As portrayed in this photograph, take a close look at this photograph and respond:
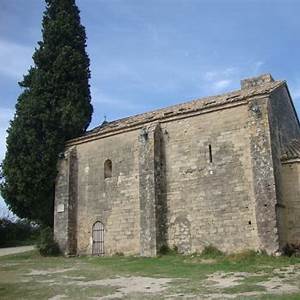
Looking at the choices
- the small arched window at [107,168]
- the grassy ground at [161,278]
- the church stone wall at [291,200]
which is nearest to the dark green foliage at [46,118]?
the small arched window at [107,168]

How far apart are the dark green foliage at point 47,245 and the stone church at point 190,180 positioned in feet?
1.48

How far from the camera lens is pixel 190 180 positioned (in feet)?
63.5

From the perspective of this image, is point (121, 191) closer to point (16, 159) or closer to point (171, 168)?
point (171, 168)

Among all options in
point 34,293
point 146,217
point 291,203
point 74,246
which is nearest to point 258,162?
point 291,203

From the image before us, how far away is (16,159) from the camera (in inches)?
943

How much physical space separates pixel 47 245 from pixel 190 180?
355 inches

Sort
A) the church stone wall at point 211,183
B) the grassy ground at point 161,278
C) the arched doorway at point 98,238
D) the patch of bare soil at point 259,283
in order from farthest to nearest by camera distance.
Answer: the arched doorway at point 98,238 → the church stone wall at point 211,183 → the grassy ground at point 161,278 → the patch of bare soil at point 259,283

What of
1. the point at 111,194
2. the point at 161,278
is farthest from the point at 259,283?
the point at 111,194

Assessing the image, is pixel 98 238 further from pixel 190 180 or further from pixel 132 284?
pixel 132 284

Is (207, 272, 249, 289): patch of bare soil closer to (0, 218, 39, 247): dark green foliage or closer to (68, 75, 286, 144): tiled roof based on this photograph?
(68, 75, 286, 144): tiled roof

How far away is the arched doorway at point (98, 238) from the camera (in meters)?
21.8

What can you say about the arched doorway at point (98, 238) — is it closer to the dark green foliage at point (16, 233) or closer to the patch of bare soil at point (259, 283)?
the patch of bare soil at point (259, 283)

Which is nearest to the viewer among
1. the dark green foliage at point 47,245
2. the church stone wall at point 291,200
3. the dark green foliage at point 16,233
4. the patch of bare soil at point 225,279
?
the patch of bare soil at point 225,279

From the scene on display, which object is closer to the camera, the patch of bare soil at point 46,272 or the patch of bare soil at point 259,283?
the patch of bare soil at point 259,283
